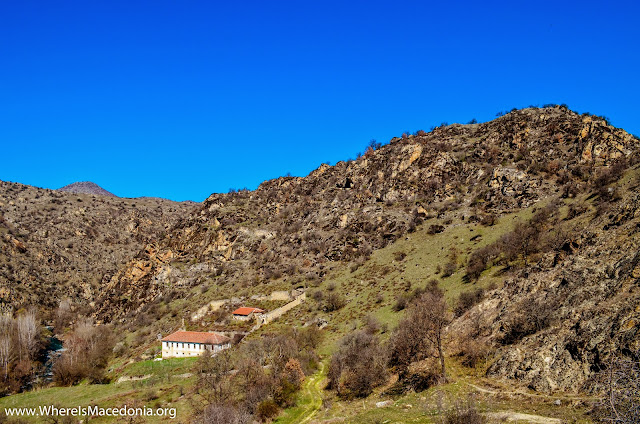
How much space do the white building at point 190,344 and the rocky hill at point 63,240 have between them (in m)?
53.0

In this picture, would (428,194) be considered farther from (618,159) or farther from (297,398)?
(297,398)

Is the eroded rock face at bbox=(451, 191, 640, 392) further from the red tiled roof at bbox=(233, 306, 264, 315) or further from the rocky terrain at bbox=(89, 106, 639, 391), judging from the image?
the red tiled roof at bbox=(233, 306, 264, 315)

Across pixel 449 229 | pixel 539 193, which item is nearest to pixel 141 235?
pixel 449 229

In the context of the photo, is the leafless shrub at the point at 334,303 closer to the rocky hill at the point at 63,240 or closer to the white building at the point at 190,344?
the white building at the point at 190,344

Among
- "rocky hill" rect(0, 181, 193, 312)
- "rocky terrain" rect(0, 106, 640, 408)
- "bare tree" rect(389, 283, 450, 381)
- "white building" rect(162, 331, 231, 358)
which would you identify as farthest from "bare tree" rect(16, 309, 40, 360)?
"bare tree" rect(389, 283, 450, 381)

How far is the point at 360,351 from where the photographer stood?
104ft

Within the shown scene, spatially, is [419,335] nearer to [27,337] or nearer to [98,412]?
[98,412]

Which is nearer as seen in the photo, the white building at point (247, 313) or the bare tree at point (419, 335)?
the bare tree at point (419, 335)

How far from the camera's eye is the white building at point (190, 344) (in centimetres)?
5188

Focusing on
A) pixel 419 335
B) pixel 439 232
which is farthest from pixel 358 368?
pixel 439 232

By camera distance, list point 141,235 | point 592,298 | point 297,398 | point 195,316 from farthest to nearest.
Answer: point 141,235, point 195,316, point 297,398, point 592,298

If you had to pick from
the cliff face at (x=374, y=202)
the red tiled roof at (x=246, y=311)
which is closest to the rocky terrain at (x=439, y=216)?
the cliff face at (x=374, y=202)

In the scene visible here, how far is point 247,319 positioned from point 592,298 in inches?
1836

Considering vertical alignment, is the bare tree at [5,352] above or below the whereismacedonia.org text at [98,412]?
above
